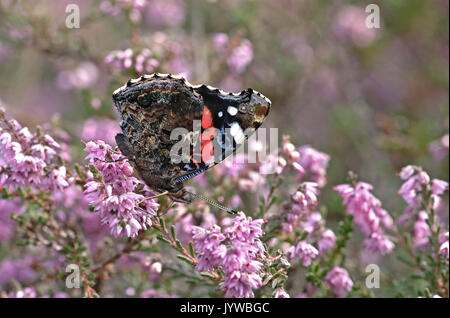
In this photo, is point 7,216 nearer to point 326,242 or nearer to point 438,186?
point 326,242

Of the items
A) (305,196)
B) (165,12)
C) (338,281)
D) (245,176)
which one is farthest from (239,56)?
(165,12)

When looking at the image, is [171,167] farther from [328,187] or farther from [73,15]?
[328,187]

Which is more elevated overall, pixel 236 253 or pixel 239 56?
pixel 239 56

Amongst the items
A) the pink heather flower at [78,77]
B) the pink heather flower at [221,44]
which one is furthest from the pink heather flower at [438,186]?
the pink heather flower at [78,77]

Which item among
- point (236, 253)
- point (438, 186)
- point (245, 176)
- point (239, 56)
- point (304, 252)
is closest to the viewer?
point (236, 253)

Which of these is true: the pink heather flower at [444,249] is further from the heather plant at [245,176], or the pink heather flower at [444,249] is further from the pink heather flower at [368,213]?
the pink heather flower at [368,213]

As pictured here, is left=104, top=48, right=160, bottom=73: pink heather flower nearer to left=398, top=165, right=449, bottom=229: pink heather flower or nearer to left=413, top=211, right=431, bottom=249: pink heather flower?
left=398, top=165, right=449, bottom=229: pink heather flower
